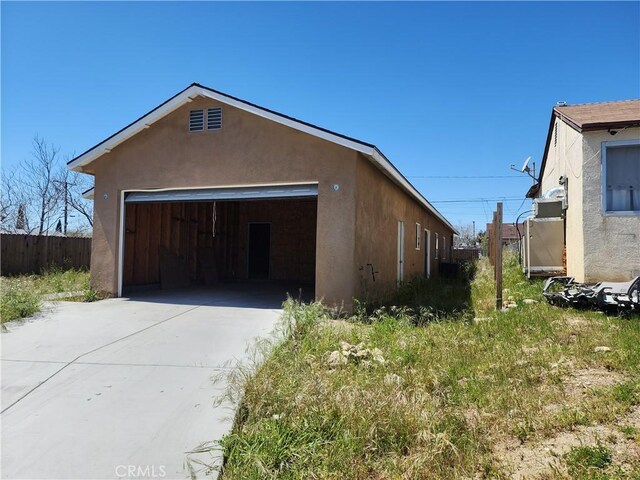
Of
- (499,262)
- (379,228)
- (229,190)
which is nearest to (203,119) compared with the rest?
(229,190)

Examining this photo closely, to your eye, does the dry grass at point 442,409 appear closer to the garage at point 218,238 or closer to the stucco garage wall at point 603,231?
the stucco garage wall at point 603,231

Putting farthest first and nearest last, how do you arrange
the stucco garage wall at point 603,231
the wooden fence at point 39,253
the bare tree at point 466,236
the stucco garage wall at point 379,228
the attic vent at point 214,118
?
the bare tree at point 466,236 < the wooden fence at point 39,253 < the attic vent at point 214,118 < the stucco garage wall at point 379,228 < the stucco garage wall at point 603,231

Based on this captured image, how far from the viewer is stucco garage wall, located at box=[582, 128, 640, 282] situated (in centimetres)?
773

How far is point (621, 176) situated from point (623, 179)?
0.23 ft

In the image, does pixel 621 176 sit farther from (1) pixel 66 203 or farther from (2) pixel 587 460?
(1) pixel 66 203

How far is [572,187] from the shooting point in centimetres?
913

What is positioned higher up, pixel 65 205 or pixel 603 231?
pixel 65 205

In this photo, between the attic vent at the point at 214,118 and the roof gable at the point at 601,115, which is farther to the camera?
the attic vent at the point at 214,118

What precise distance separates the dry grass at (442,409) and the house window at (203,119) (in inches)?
221

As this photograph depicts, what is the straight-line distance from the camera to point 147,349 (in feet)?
18.1

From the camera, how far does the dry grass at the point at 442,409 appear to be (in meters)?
2.88

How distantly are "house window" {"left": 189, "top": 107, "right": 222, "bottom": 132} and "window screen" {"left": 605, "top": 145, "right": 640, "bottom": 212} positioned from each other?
27.0ft

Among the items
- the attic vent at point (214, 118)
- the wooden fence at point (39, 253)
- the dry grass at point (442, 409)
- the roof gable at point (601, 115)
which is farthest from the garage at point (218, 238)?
the wooden fence at point (39, 253)

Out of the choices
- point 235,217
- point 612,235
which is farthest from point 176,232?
point 612,235
